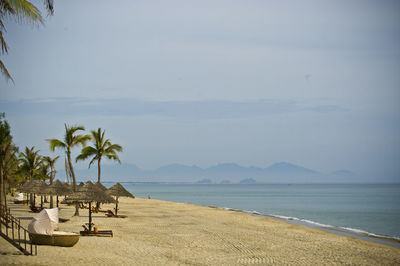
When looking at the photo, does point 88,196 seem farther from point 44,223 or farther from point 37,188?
point 37,188

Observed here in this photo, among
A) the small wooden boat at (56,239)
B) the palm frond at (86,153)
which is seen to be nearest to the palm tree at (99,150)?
the palm frond at (86,153)

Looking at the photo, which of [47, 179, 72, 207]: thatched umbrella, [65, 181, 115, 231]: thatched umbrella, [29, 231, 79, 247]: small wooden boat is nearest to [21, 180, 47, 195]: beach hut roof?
[47, 179, 72, 207]: thatched umbrella

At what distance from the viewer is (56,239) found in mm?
13852

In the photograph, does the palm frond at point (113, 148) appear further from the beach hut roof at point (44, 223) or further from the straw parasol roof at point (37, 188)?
the beach hut roof at point (44, 223)

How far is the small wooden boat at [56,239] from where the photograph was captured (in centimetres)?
1355

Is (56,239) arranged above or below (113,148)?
below

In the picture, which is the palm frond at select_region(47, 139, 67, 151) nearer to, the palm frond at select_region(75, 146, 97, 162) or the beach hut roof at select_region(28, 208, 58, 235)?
the palm frond at select_region(75, 146, 97, 162)

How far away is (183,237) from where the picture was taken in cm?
1961

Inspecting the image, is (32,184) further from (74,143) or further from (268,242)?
(268,242)

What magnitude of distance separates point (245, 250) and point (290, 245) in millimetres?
2851

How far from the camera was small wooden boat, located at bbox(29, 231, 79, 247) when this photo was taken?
533 inches

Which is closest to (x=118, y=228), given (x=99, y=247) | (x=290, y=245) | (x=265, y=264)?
(x=99, y=247)

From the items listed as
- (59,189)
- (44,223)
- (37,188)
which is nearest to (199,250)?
(44,223)

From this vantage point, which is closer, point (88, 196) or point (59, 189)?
point (88, 196)
